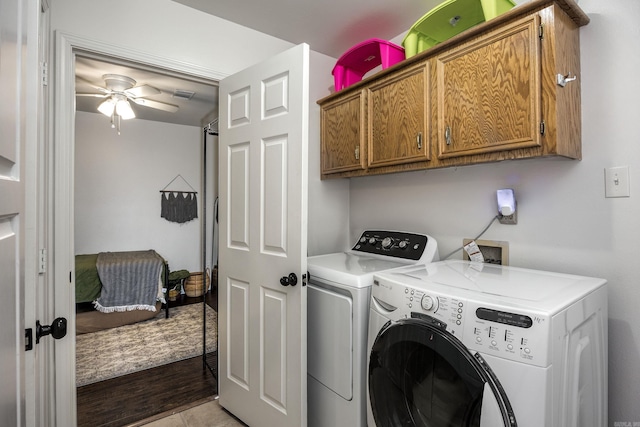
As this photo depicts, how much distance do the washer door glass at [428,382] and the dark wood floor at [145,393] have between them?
1536 millimetres

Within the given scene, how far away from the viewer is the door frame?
156cm

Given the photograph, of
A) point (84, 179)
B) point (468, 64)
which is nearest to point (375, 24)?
point (468, 64)

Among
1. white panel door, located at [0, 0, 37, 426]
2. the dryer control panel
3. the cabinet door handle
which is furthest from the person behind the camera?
the dryer control panel

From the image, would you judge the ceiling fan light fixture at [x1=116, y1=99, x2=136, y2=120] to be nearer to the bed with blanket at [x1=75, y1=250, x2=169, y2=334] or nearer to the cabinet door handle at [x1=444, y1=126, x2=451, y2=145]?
the bed with blanket at [x1=75, y1=250, x2=169, y2=334]

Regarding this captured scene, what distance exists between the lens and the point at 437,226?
2012 millimetres

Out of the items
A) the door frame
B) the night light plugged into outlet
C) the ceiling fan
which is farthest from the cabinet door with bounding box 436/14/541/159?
the ceiling fan

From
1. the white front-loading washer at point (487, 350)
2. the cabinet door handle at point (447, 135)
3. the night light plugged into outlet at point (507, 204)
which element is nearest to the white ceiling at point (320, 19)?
the cabinet door handle at point (447, 135)

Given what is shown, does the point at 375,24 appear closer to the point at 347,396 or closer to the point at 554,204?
the point at 554,204

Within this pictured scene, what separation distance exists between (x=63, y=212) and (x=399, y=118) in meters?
1.82

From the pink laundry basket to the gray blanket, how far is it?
3.09 m

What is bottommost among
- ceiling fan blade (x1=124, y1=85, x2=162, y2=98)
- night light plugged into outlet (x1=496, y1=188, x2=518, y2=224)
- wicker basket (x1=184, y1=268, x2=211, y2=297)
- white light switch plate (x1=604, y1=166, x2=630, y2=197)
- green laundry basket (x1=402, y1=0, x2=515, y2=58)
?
wicker basket (x1=184, y1=268, x2=211, y2=297)

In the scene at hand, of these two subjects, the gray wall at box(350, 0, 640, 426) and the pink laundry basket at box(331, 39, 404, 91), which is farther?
the pink laundry basket at box(331, 39, 404, 91)

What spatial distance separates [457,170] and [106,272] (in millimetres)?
3788

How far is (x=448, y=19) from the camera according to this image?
1642 millimetres
